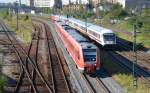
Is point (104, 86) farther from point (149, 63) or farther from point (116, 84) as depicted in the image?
point (149, 63)

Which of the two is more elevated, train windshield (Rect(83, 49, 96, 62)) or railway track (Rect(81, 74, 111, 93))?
train windshield (Rect(83, 49, 96, 62))

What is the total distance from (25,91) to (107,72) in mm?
8996

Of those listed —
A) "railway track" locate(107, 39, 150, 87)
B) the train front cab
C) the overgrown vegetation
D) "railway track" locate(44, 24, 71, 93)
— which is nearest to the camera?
"railway track" locate(44, 24, 71, 93)

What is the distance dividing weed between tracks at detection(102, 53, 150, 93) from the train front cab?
1.78 m

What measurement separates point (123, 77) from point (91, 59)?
2843 mm

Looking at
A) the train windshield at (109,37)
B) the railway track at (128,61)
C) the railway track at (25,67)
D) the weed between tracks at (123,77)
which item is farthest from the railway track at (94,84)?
the train windshield at (109,37)

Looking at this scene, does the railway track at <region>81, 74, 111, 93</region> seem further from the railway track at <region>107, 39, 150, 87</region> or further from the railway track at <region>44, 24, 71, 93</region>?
the railway track at <region>107, 39, 150, 87</region>

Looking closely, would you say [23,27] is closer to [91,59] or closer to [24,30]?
[24,30]

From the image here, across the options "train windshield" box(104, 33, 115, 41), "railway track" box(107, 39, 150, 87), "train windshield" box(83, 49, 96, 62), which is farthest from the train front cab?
"train windshield" box(104, 33, 115, 41)

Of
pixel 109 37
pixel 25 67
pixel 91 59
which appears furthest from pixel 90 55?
pixel 109 37

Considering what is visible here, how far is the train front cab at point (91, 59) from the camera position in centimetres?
3180

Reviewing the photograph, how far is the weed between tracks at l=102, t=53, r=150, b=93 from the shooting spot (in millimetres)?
27700

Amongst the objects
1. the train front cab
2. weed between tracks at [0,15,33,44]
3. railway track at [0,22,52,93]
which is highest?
the train front cab

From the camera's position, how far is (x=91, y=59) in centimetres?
3197
